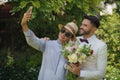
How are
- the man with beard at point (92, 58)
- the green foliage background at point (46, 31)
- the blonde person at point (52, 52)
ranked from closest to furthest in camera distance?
1. the man with beard at point (92, 58)
2. the blonde person at point (52, 52)
3. the green foliage background at point (46, 31)

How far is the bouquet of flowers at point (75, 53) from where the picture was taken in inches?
163

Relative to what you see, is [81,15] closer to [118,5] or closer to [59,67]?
[59,67]

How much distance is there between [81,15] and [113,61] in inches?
96.4

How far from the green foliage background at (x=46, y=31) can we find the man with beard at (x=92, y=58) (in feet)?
7.53

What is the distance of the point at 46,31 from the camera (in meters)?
8.90

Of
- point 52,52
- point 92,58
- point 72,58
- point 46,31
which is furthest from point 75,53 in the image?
point 46,31

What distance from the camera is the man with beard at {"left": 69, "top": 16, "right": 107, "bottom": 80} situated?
412cm

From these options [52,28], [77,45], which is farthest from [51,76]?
[52,28]

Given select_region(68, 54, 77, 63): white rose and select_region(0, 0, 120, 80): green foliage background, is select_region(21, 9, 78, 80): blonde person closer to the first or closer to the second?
select_region(68, 54, 77, 63): white rose

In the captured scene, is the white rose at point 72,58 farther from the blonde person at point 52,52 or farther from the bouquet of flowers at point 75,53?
the blonde person at point 52,52

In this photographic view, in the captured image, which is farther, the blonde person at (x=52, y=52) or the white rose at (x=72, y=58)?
the blonde person at (x=52, y=52)

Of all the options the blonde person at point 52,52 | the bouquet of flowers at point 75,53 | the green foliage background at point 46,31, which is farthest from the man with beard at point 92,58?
the green foliage background at point 46,31

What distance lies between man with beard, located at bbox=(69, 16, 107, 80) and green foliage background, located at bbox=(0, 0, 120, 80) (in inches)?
90.4

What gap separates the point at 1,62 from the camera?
1019 cm
